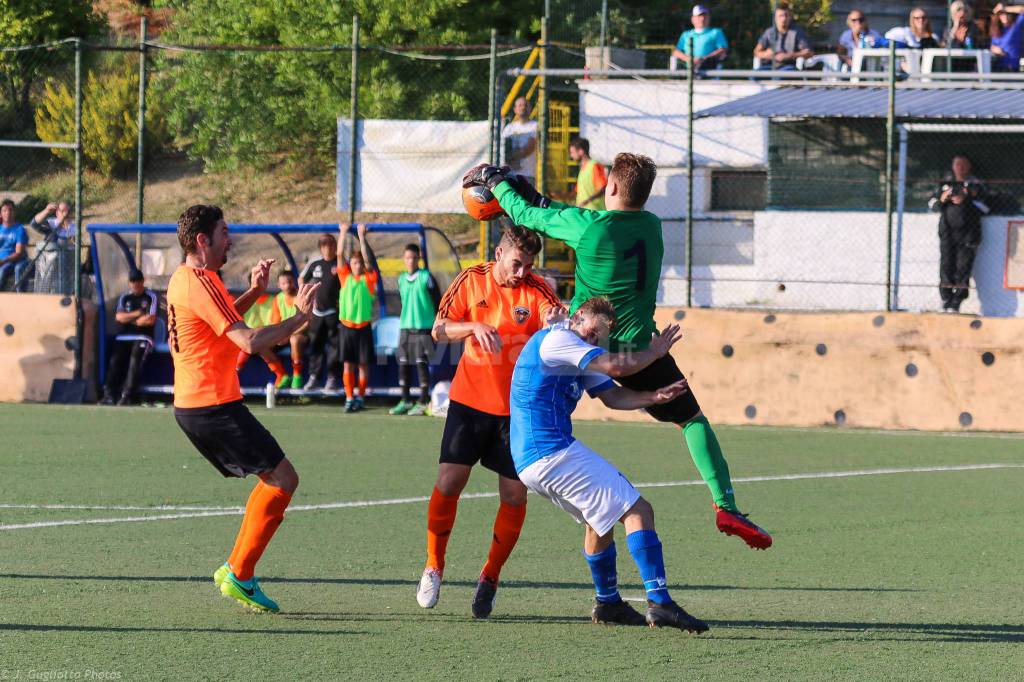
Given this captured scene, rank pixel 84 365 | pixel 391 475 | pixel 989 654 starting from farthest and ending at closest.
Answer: pixel 84 365, pixel 391 475, pixel 989 654

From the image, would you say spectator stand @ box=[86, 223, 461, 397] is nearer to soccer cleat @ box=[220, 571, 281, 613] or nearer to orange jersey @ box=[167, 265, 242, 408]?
orange jersey @ box=[167, 265, 242, 408]

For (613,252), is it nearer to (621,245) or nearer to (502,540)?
(621,245)

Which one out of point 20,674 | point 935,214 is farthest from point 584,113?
point 20,674

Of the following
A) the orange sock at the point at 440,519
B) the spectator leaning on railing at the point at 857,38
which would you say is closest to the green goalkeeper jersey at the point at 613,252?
the orange sock at the point at 440,519

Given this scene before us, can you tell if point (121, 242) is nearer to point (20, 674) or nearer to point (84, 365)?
point (84, 365)

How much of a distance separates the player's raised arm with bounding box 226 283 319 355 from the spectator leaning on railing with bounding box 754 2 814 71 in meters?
16.3

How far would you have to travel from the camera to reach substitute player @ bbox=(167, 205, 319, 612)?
292 inches

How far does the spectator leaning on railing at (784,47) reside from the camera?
22.8m

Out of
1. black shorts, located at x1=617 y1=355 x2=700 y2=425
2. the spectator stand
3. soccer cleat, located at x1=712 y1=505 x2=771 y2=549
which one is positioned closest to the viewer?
soccer cleat, located at x1=712 y1=505 x2=771 y2=549

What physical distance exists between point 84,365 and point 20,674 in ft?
43.8

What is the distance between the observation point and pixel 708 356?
1688 centimetres

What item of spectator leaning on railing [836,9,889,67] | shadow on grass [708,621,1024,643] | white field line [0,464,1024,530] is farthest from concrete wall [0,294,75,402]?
shadow on grass [708,621,1024,643]

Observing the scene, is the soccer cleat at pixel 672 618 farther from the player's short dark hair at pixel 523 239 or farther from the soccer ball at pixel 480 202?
the soccer ball at pixel 480 202

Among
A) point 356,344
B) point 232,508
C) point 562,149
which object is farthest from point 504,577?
point 562,149
